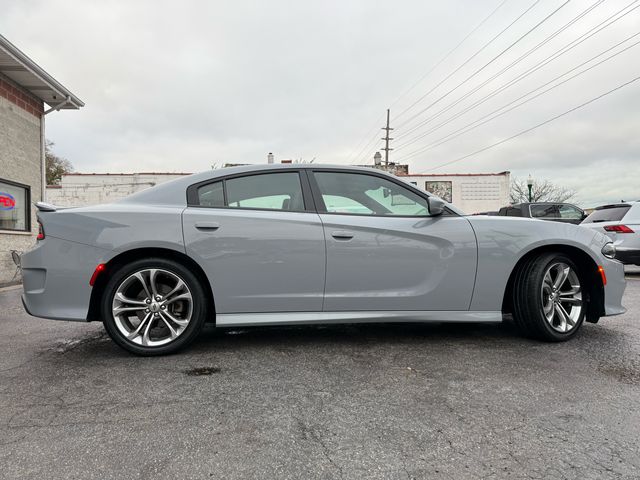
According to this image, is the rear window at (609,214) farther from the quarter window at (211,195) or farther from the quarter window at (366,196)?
the quarter window at (211,195)

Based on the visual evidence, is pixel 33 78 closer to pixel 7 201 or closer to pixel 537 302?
pixel 7 201

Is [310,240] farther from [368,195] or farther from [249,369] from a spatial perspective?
[249,369]

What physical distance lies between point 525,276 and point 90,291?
3344 mm

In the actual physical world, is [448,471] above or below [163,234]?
below

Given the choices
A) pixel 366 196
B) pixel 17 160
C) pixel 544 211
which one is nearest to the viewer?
pixel 366 196

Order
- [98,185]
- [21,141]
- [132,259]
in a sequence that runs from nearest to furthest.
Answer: [132,259] < [21,141] < [98,185]

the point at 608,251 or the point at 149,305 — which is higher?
the point at 608,251

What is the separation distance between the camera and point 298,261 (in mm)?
3125

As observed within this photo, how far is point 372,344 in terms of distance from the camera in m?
3.34

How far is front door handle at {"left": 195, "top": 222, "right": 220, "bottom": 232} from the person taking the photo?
309cm

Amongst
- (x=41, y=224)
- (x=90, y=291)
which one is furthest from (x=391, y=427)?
(x=41, y=224)

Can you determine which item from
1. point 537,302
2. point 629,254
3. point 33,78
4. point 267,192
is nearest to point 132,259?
point 267,192

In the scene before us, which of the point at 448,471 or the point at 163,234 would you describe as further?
the point at 163,234

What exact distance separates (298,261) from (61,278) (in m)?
1.70
